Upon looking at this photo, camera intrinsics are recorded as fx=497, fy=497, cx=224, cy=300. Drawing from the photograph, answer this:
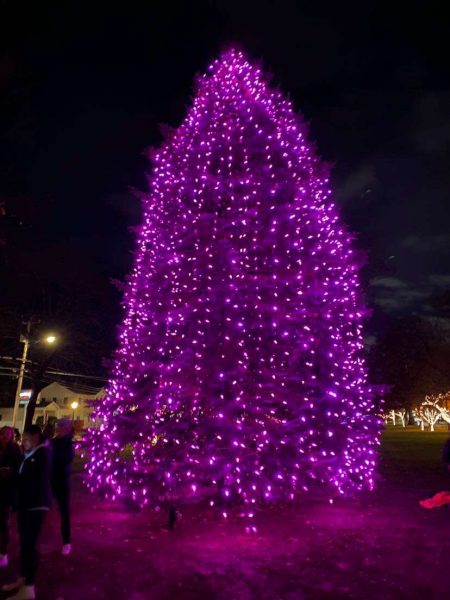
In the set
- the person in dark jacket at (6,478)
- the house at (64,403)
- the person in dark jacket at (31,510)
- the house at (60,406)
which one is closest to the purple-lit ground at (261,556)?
the person in dark jacket at (31,510)

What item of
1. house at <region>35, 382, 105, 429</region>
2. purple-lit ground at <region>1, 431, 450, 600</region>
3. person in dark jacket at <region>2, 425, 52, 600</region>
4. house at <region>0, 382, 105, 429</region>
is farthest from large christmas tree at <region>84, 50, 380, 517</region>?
house at <region>35, 382, 105, 429</region>

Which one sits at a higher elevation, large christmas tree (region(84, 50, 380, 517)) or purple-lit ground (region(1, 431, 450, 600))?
large christmas tree (region(84, 50, 380, 517))

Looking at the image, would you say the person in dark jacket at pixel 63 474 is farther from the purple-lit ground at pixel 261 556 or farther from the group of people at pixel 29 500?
the purple-lit ground at pixel 261 556

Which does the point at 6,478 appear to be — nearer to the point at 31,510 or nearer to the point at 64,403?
the point at 31,510

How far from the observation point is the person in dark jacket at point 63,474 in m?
6.87

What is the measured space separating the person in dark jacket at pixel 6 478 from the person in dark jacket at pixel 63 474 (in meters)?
0.54

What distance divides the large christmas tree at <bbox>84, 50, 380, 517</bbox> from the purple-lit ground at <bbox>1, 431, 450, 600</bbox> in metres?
0.78

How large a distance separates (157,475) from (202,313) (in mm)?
3237

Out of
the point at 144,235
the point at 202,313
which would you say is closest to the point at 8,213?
the point at 144,235

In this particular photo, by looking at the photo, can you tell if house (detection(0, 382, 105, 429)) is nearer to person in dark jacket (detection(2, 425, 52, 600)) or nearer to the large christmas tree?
the large christmas tree

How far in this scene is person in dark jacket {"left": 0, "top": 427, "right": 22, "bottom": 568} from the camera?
21.3 ft

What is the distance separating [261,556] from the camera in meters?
6.68

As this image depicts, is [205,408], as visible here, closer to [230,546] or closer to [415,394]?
[230,546]

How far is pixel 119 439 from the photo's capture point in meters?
10.0
